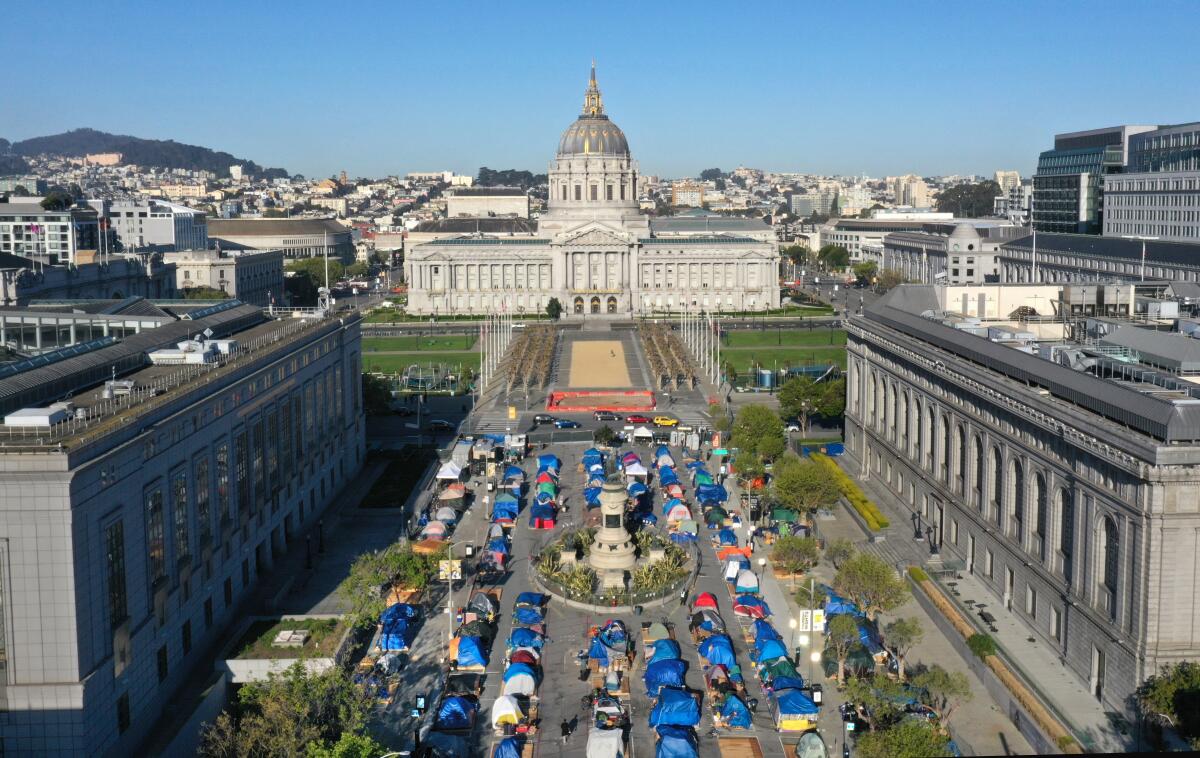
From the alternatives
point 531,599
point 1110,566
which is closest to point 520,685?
point 531,599

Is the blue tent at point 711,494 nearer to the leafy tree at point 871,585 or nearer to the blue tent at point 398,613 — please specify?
the leafy tree at point 871,585

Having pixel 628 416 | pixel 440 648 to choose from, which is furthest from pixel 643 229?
pixel 440 648

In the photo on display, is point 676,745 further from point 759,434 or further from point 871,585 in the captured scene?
point 759,434

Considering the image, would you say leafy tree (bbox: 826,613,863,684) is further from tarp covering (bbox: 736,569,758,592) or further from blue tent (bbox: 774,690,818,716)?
tarp covering (bbox: 736,569,758,592)

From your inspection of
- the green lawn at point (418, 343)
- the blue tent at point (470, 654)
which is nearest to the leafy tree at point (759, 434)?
the blue tent at point (470, 654)

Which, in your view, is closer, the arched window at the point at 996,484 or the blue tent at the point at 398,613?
the blue tent at the point at 398,613

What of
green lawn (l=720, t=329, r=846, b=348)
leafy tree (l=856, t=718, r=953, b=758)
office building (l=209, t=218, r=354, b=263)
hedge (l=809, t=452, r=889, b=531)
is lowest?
hedge (l=809, t=452, r=889, b=531)

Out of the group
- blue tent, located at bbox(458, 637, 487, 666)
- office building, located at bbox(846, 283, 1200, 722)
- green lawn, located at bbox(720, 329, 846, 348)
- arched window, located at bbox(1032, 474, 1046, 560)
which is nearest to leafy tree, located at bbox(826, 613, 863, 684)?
office building, located at bbox(846, 283, 1200, 722)
